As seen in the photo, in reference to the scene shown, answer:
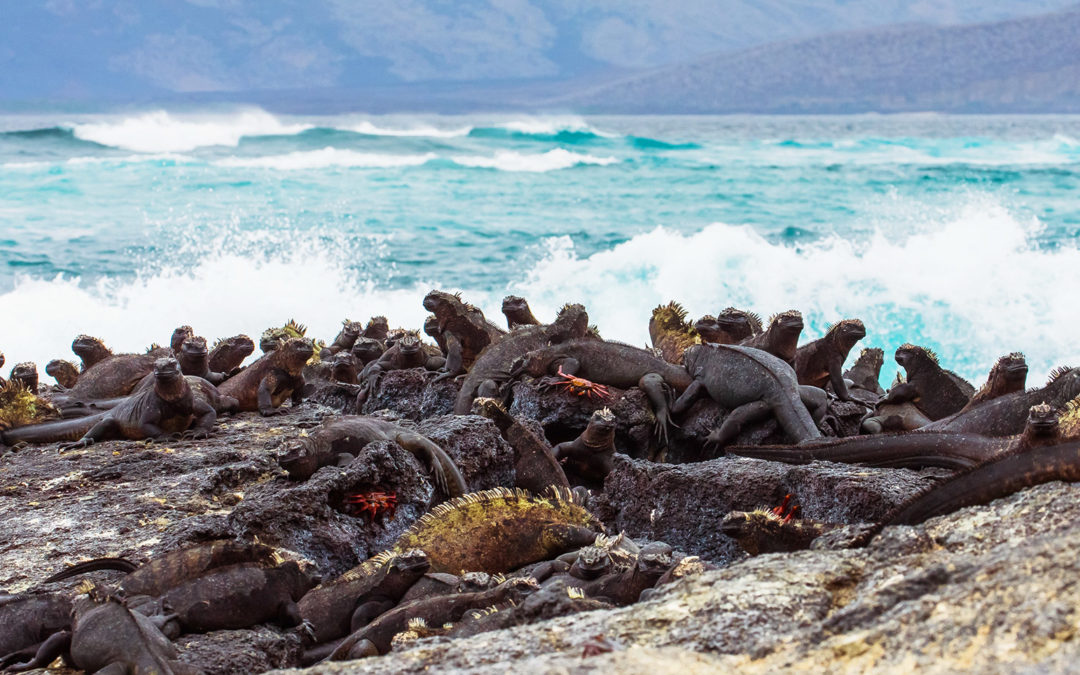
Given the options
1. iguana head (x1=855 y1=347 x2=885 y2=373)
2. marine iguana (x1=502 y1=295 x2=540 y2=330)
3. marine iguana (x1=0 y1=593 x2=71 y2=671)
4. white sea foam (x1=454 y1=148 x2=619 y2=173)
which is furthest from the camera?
white sea foam (x1=454 y1=148 x2=619 y2=173)

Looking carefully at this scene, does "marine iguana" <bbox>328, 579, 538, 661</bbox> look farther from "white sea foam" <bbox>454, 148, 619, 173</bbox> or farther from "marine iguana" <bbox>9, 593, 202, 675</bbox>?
"white sea foam" <bbox>454, 148, 619, 173</bbox>

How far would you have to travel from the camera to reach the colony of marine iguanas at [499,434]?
3.14 meters

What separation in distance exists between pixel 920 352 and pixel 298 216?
2203 centimetres

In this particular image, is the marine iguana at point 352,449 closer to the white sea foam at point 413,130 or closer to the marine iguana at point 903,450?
the marine iguana at point 903,450

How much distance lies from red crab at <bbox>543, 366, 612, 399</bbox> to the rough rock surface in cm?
358

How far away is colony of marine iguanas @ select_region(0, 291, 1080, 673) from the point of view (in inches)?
124

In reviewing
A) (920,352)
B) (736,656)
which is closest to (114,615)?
(736,656)

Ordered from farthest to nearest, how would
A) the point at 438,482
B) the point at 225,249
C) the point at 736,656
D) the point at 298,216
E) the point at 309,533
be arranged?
the point at 298,216
the point at 225,249
the point at 438,482
the point at 309,533
the point at 736,656

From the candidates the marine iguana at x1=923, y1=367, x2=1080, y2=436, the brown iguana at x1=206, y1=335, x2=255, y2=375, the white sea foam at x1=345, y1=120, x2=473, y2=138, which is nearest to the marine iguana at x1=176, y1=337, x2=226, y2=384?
the brown iguana at x1=206, y1=335, x2=255, y2=375

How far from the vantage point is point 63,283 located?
18406 mm

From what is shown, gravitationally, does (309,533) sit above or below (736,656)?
below

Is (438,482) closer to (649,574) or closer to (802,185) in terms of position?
(649,574)

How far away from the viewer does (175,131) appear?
42000mm

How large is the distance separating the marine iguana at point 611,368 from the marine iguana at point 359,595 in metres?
2.56
